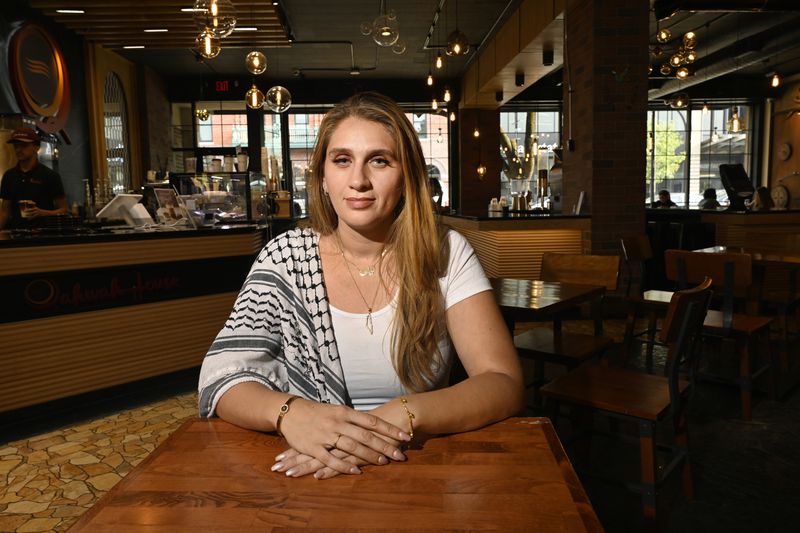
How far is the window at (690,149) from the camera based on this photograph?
14.3m

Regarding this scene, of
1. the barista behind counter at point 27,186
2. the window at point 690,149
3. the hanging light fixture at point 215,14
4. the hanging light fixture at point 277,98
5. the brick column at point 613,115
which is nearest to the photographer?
the hanging light fixture at point 215,14

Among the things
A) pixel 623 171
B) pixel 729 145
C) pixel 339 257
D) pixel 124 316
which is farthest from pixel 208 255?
pixel 729 145

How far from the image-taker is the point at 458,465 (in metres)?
1.00

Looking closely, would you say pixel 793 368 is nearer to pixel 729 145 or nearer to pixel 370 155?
pixel 370 155

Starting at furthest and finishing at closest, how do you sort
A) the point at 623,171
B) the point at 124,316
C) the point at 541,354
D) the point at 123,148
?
the point at 123,148 < the point at 623,171 < the point at 124,316 < the point at 541,354

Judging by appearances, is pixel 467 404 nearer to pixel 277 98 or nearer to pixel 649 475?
pixel 649 475

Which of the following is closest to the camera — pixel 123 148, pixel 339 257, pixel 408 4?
pixel 339 257

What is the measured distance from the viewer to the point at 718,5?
573 cm

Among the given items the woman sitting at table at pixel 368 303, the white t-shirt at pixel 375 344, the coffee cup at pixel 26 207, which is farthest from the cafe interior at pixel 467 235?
the white t-shirt at pixel 375 344

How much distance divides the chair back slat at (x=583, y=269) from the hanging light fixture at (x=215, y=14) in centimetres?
300

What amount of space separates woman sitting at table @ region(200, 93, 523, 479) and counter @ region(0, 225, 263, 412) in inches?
100

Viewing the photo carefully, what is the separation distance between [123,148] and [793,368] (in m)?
10.4

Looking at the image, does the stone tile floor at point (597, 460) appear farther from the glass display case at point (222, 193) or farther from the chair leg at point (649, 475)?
the glass display case at point (222, 193)

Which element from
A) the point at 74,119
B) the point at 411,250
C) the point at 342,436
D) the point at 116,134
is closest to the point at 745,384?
the point at 411,250
